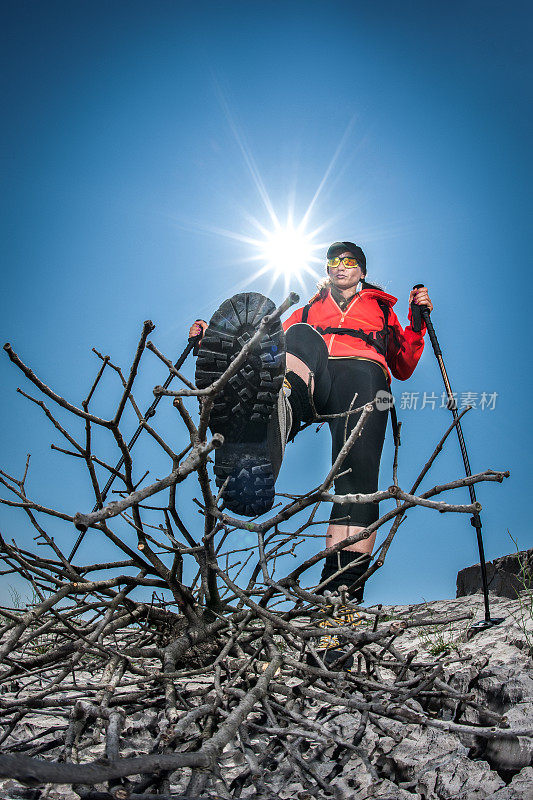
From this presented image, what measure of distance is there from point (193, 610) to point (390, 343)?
2.61 meters

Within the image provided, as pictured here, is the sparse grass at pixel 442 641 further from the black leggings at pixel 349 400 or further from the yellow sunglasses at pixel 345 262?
the yellow sunglasses at pixel 345 262

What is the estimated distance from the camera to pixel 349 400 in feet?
10.7

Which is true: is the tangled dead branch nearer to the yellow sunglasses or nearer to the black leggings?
the black leggings

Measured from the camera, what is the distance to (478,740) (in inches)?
53.4

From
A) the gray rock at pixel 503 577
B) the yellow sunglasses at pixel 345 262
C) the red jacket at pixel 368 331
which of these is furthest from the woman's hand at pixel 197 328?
the gray rock at pixel 503 577

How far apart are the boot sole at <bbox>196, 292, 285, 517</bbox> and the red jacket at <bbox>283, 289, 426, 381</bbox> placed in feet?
4.37

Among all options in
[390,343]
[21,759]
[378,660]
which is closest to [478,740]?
[378,660]

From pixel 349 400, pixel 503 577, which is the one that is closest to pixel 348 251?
pixel 349 400

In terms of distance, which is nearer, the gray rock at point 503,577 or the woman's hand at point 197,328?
the woman's hand at point 197,328

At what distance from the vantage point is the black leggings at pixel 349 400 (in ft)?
9.96

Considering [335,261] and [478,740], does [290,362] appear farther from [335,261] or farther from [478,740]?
[478,740]

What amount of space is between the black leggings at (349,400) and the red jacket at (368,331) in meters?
0.11

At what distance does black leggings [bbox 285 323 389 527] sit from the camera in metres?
3.04

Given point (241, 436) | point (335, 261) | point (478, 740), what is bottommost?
point (478, 740)
